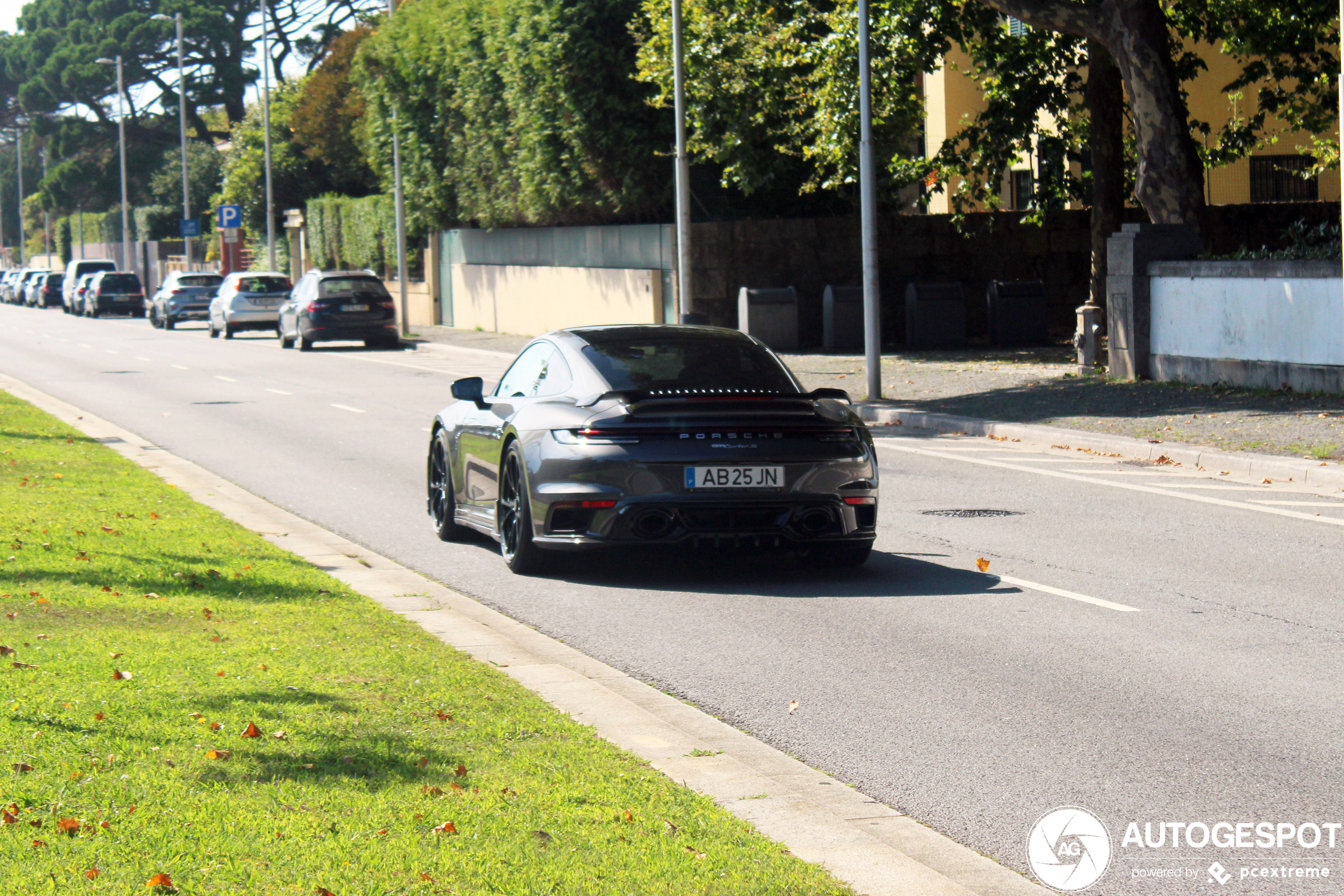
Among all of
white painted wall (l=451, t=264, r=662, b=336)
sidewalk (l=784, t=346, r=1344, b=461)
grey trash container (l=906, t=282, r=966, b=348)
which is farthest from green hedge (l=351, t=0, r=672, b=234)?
Answer: sidewalk (l=784, t=346, r=1344, b=461)

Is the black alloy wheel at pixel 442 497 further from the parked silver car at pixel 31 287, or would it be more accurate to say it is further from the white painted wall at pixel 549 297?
the parked silver car at pixel 31 287

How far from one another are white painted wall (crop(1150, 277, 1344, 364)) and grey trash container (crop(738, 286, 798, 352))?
30.6ft

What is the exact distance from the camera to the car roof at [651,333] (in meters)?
10.0

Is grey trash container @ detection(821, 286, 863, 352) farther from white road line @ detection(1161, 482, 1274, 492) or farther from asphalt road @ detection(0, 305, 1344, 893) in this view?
white road line @ detection(1161, 482, 1274, 492)

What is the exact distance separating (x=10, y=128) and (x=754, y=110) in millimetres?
100639

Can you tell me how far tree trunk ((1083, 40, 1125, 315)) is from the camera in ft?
80.5

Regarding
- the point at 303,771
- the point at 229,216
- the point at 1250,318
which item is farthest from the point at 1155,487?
the point at 229,216

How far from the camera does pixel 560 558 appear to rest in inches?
395

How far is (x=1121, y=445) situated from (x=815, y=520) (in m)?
7.19

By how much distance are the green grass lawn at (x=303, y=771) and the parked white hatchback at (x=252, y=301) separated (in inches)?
1410

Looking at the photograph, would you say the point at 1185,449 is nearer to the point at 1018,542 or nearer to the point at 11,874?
the point at 1018,542

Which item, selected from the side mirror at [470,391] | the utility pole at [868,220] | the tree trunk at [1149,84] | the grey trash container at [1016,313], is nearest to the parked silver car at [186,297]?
the grey trash container at [1016,313]

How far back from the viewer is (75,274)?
232 ft

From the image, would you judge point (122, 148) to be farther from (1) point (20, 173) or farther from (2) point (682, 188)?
(2) point (682, 188)
